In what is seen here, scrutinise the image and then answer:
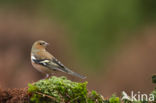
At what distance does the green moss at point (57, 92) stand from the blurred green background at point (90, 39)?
9.61m

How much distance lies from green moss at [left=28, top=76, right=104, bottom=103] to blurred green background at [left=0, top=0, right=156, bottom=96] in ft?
31.5

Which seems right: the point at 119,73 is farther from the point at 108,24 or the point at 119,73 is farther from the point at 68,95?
the point at 68,95

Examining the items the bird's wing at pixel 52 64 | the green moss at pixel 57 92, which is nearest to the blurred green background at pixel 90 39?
the bird's wing at pixel 52 64

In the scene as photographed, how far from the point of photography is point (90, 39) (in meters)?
18.7

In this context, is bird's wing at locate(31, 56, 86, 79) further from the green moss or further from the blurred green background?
the blurred green background

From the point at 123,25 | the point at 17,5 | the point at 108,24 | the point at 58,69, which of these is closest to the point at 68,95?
the point at 58,69

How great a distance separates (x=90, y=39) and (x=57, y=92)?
11.3 m

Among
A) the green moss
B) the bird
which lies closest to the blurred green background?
the bird

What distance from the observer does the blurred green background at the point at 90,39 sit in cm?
1862

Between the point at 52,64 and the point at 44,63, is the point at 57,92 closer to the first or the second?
the point at 52,64

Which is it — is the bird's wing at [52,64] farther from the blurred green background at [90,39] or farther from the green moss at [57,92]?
the blurred green background at [90,39]


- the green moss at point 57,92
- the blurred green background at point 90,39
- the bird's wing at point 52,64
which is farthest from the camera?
the blurred green background at point 90,39

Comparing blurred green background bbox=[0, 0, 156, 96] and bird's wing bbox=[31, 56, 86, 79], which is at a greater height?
blurred green background bbox=[0, 0, 156, 96]

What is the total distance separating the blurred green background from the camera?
61.1ft
